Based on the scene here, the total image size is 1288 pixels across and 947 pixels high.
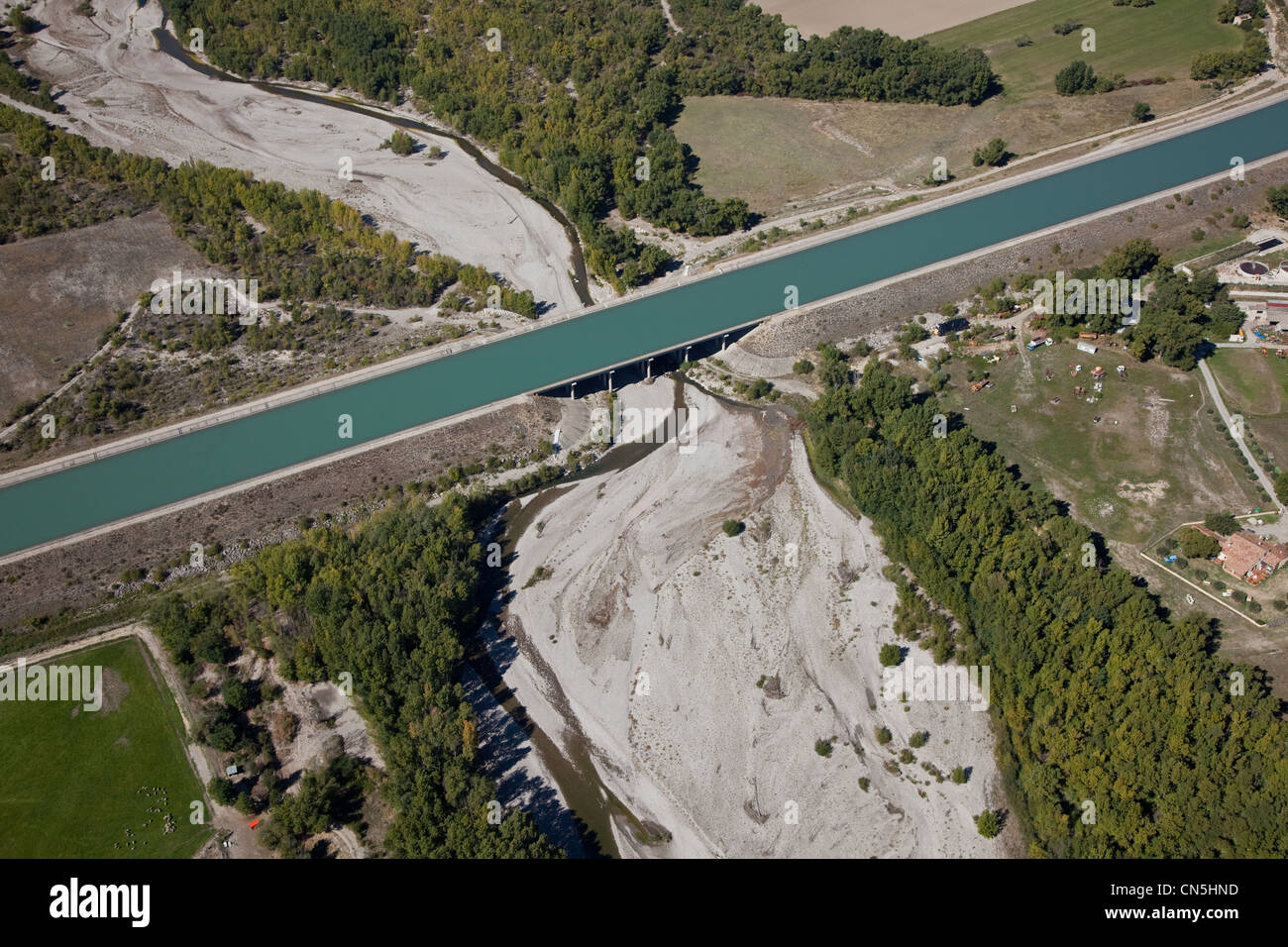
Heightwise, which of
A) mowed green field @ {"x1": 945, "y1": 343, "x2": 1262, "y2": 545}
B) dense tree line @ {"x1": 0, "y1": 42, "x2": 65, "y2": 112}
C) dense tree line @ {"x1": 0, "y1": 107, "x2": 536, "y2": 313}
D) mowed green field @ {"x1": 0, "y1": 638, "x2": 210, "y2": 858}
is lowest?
mowed green field @ {"x1": 0, "y1": 638, "x2": 210, "y2": 858}

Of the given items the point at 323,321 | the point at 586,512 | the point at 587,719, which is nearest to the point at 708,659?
the point at 587,719

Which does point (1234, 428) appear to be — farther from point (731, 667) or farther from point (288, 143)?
point (288, 143)

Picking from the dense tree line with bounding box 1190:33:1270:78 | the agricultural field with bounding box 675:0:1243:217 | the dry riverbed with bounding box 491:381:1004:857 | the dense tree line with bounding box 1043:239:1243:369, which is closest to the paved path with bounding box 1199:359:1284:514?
the dense tree line with bounding box 1043:239:1243:369

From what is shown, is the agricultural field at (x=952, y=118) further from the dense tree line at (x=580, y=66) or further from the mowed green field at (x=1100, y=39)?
the dense tree line at (x=580, y=66)

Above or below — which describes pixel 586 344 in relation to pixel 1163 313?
above

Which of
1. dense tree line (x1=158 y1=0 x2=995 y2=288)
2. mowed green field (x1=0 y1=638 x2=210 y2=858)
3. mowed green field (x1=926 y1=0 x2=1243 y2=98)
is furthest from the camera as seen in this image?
mowed green field (x1=926 y1=0 x2=1243 y2=98)

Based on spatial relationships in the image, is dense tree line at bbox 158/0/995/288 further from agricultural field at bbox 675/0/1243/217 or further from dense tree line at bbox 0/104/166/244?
dense tree line at bbox 0/104/166/244

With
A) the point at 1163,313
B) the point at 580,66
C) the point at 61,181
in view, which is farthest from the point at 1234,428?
the point at 61,181
